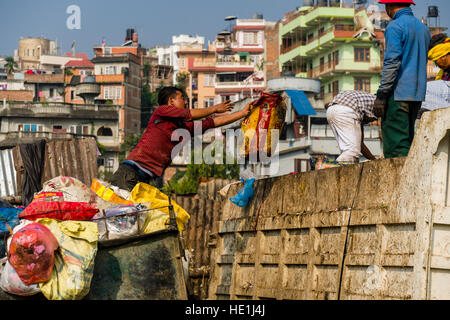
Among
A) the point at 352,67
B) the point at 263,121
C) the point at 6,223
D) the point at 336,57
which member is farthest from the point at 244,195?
the point at 336,57

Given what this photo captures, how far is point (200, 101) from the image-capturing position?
259 ft

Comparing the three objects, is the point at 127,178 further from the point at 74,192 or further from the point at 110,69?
the point at 110,69

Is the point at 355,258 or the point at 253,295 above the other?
the point at 355,258

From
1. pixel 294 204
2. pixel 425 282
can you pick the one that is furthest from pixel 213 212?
pixel 425 282

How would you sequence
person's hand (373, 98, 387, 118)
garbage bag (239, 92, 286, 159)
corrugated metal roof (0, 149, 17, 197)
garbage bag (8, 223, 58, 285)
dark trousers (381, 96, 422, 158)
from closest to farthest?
1. garbage bag (8, 223, 58, 285)
2. dark trousers (381, 96, 422, 158)
3. person's hand (373, 98, 387, 118)
4. garbage bag (239, 92, 286, 159)
5. corrugated metal roof (0, 149, 17, 197)

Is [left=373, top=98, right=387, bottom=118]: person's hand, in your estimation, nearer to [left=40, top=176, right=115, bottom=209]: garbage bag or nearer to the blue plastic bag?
the blue plastic bag

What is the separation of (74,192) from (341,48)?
4758 cm

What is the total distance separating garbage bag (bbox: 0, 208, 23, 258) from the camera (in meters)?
6.54

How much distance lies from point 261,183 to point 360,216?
2.44 metres

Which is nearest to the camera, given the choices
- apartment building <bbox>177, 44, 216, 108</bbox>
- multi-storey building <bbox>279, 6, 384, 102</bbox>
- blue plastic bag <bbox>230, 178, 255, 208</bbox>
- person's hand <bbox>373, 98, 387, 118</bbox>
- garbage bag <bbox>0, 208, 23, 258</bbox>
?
garbage bag <bbox>0, 208, 23, 258</bbox>

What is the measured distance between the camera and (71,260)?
5.65m

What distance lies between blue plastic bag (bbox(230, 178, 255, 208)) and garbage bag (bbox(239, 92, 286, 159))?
2.51ft

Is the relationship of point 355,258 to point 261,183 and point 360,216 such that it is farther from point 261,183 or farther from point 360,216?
point 261,183

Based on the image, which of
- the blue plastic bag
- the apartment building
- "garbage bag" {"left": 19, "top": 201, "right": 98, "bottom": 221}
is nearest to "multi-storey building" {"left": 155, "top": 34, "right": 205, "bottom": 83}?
the apartment building
